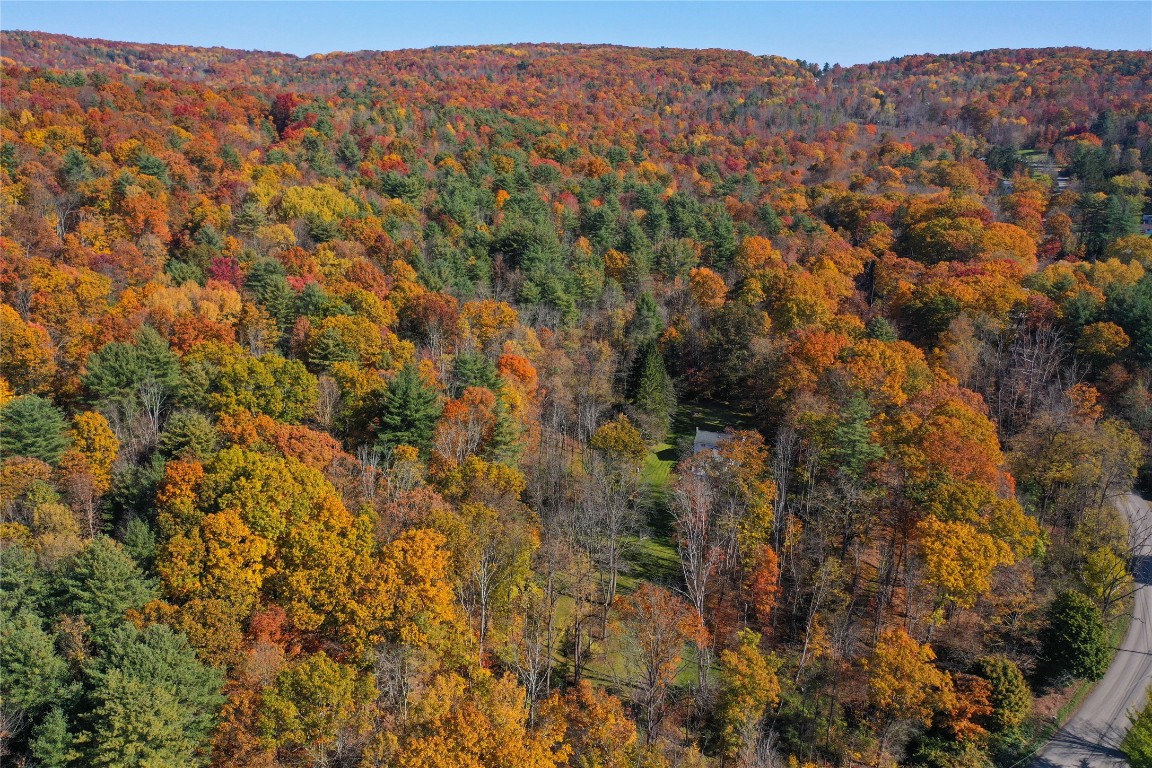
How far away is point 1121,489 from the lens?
44375 mm

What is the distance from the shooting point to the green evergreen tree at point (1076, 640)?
32250mm

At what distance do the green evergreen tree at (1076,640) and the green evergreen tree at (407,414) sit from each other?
33.1 m

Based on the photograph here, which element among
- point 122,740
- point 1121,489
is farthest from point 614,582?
point 1121,489

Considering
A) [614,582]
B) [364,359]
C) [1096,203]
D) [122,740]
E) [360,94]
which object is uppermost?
[360,94]

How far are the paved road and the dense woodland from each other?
1.34 metres

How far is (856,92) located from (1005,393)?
14665 cm

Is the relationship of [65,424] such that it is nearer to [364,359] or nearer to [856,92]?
[364,359]

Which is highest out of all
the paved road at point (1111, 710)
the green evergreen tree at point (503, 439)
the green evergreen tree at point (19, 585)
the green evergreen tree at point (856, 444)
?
the green evergreen tree at point (856, 444)

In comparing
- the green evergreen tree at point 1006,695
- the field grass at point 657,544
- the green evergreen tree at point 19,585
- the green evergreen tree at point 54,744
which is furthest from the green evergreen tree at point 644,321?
the green evergreen tree at point 54,744

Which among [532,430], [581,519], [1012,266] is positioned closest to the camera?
[581,519]

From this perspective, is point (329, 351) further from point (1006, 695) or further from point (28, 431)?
point (1006, 695)

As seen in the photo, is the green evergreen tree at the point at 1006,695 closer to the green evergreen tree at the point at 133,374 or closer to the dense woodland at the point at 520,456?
the dense woodland at the point at 520,456

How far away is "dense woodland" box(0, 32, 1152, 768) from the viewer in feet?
82.6

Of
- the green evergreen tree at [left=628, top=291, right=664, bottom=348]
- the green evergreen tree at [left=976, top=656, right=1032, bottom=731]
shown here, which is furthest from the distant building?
the green evergreen tree at [left=976, top=656, right=1032, bottom=731]
